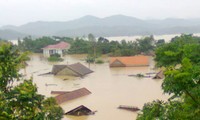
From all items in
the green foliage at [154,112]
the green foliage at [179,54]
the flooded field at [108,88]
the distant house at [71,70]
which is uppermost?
the green foliage at [179,54]

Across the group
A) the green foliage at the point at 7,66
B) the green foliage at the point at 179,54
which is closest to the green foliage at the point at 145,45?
the green foliage at the point at 179,54

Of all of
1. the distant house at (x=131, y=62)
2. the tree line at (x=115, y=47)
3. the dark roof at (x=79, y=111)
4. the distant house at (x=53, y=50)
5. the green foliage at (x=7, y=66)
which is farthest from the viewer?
the distant house at (x=53, y=50)

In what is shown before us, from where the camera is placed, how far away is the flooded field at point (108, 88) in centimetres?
1389

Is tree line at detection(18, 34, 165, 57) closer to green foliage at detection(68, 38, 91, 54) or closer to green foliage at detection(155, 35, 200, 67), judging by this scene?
green foliage at detection(68, 38, 91, 54)

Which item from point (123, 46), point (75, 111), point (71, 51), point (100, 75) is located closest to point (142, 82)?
point (100, 75)

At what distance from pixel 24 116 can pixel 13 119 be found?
201 millimetres

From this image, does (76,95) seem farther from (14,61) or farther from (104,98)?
(14,61)

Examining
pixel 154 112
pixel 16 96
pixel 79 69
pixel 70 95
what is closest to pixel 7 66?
pixel 16 96

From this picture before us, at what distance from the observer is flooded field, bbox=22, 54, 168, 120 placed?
13.9 metres

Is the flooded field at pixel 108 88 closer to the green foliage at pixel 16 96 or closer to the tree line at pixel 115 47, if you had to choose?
the tree line at pixel 115 47

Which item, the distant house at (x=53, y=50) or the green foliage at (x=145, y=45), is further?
the distant house at (x=53, y=50)

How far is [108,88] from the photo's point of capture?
60.3ft

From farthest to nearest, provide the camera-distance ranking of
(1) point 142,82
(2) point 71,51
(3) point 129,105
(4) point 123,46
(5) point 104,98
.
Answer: (2) point 71,51 → (4) point 123,46 → (1) point 142,82 → (5) point 104,98 → (3) point 129,105

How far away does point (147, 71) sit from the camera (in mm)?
23797
